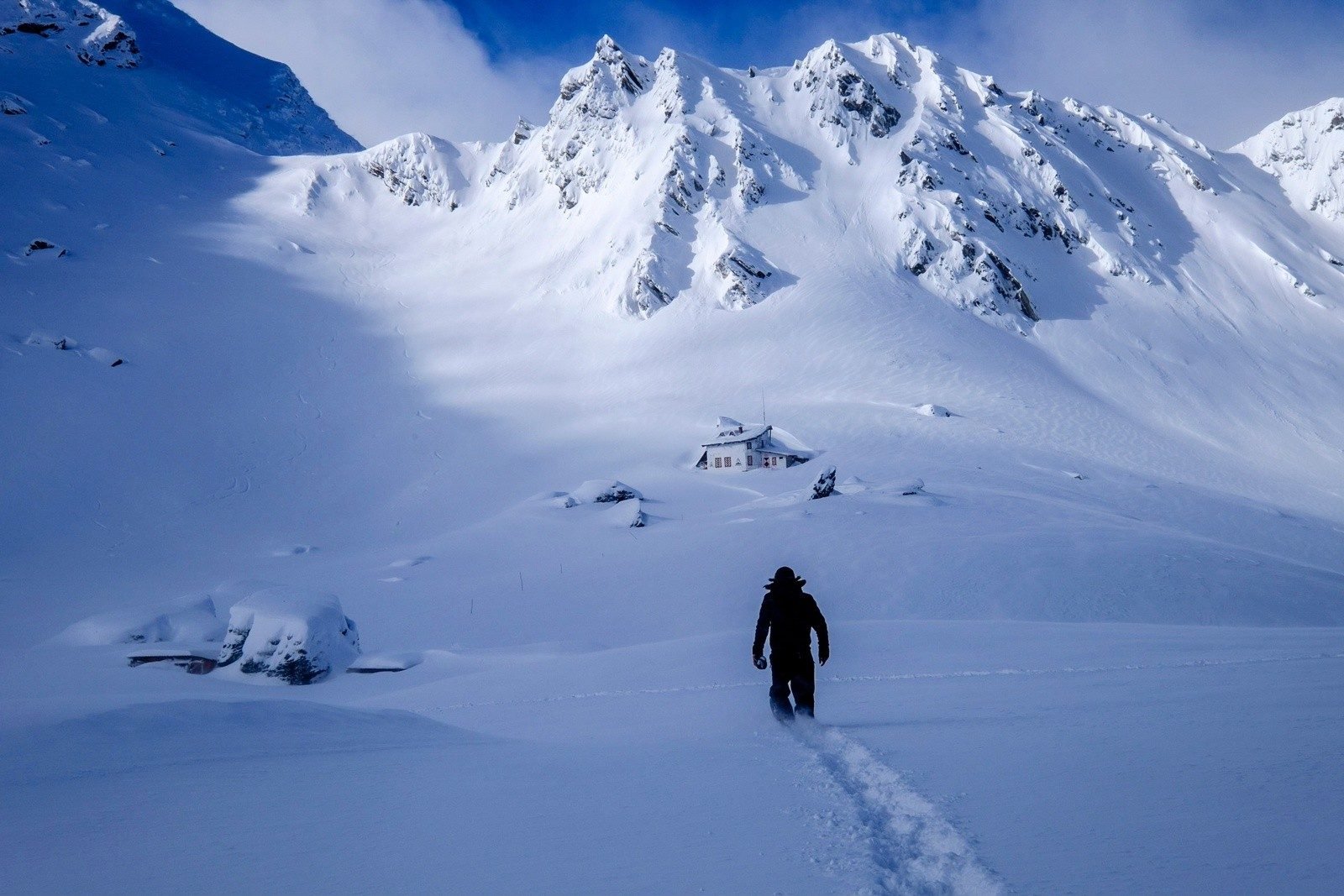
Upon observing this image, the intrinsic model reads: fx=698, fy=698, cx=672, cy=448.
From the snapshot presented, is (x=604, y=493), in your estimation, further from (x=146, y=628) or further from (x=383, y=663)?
(x=146, y=628)

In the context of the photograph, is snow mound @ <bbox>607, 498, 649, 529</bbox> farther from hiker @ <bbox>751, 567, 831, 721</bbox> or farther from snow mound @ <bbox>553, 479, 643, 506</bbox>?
hiker @ <bbox>751, 567, 831, 721</bbox>

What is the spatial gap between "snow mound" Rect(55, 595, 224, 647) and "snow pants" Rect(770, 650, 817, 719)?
14.0 metres

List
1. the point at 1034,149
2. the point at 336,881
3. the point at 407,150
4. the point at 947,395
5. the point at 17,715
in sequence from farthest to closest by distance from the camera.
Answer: the point at 407,150
the point at 1034,149
the point at 947,395
the point at 17,715
the point at 336,881

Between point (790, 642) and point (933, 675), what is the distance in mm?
3893

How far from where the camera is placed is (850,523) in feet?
91.4

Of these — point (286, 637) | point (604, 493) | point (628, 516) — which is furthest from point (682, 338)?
point (286, 637)

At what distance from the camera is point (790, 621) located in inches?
289

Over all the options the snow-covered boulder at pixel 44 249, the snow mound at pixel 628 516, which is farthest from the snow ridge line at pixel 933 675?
the snow-covered boulder at pixel 44 249

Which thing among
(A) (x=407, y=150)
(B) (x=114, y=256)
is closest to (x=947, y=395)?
(B) (x=114, y=256)

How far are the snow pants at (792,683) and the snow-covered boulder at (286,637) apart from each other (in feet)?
35.9

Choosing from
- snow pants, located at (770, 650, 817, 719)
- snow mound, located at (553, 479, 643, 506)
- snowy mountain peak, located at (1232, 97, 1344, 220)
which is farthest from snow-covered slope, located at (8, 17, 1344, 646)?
snow pants, located at (770, 650, 817, 719)

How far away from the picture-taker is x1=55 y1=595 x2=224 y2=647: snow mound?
1516 cm

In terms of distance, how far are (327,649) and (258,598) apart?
5.87 feet

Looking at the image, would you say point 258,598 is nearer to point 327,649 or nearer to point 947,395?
point 327,649
